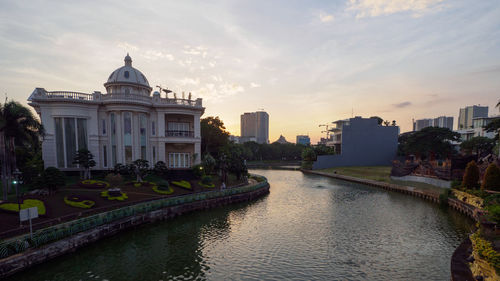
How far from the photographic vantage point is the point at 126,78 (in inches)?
1624

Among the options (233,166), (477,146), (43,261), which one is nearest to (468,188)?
(233,166)

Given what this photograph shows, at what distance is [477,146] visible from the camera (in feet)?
236

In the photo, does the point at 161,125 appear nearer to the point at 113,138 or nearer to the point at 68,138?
the point at 113,138

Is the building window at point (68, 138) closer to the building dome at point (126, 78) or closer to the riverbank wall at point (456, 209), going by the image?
the building dome at point (126, 78)

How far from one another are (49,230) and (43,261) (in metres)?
2.36

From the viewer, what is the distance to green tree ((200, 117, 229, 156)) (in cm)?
5995

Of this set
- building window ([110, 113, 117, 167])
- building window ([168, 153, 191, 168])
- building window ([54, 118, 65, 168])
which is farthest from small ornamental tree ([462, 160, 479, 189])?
building window ([54, 118, 65, 168])

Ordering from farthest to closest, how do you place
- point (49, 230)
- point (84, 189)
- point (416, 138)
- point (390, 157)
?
point (390, 157), point (416, 138), point (84, 189), point (49, 230)

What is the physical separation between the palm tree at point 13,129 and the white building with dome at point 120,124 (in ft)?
34.7

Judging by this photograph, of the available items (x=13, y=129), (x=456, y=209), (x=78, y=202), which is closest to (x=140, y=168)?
(x=78, y=202)

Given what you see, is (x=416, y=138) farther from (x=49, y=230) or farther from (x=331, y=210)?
(x=49, y=230)

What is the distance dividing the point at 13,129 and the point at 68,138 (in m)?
12.1

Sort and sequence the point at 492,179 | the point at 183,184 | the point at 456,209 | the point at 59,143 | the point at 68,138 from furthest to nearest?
the point at 183,184, the point at 68,138, the point at 59,143, the point at 456,209, the point at 492,179

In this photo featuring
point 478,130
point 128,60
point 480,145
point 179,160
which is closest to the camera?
point 128,60
